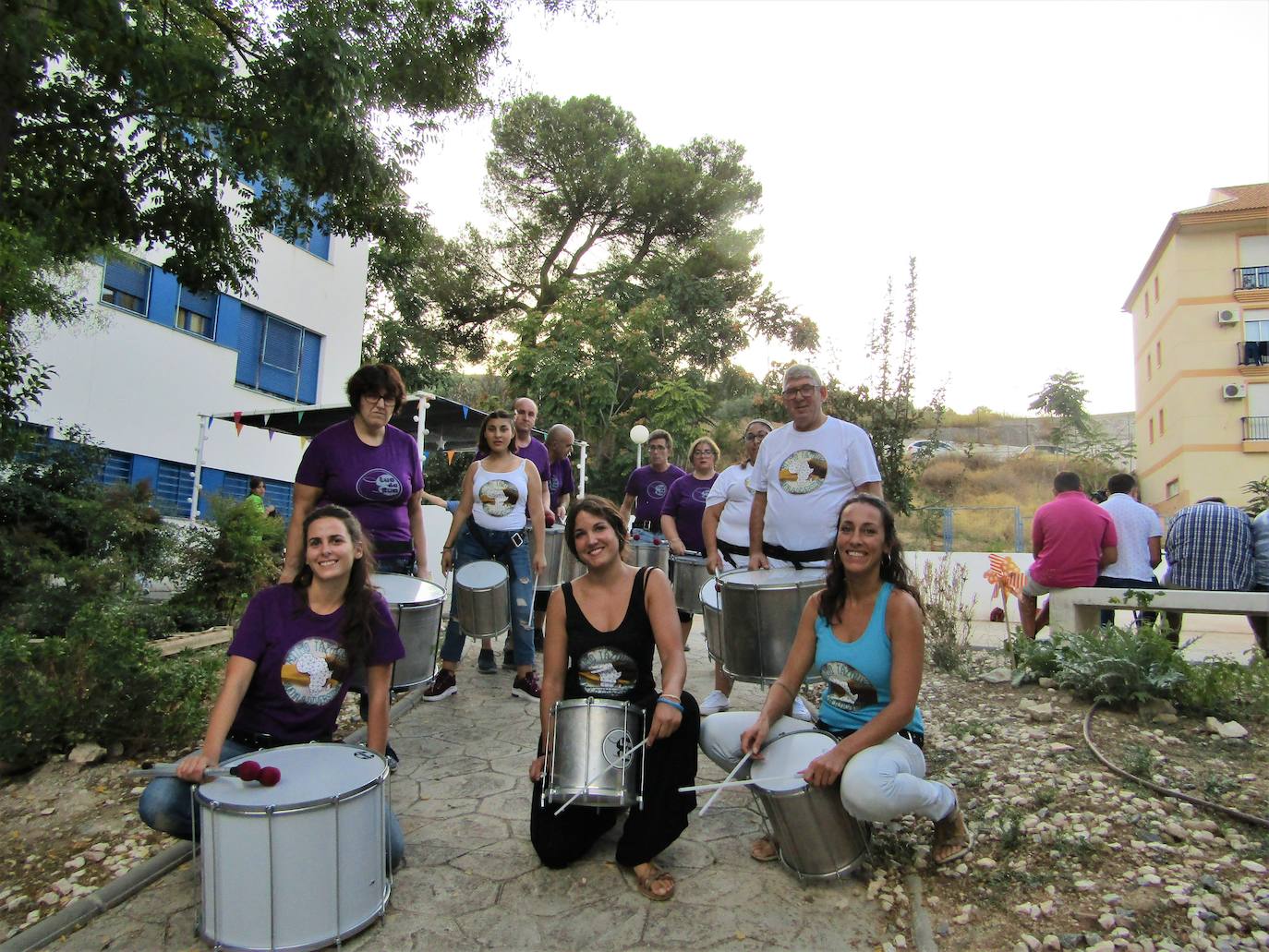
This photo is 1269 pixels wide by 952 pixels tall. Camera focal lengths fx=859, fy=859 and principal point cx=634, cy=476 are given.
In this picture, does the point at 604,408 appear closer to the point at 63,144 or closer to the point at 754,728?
the point at 63,144

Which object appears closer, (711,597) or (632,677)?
(632,677)

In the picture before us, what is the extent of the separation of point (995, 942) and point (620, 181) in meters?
31.5

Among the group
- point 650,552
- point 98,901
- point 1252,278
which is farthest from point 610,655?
point 1252,278

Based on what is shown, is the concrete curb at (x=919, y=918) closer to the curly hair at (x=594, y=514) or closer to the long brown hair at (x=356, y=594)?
the curly hair at (x=594, y=514)

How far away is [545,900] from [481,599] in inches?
100

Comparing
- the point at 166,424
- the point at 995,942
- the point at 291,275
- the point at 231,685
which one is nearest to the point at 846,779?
the point at 995,942

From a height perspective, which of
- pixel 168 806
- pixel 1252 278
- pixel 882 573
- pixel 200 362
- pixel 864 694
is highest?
pixel 1252 278

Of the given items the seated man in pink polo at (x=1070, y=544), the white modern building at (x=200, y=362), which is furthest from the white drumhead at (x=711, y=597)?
the white modern building at (x=200, y=362)

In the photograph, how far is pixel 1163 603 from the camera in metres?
5.82

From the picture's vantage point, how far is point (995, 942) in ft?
8.77

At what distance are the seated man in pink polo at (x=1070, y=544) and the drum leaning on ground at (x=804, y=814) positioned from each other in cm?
448

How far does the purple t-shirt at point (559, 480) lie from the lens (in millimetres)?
7050

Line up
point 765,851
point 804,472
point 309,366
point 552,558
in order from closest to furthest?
point 765,851
point 804,472
point 552,558
point 309,366

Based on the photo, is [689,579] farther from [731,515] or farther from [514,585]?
[514,585]
